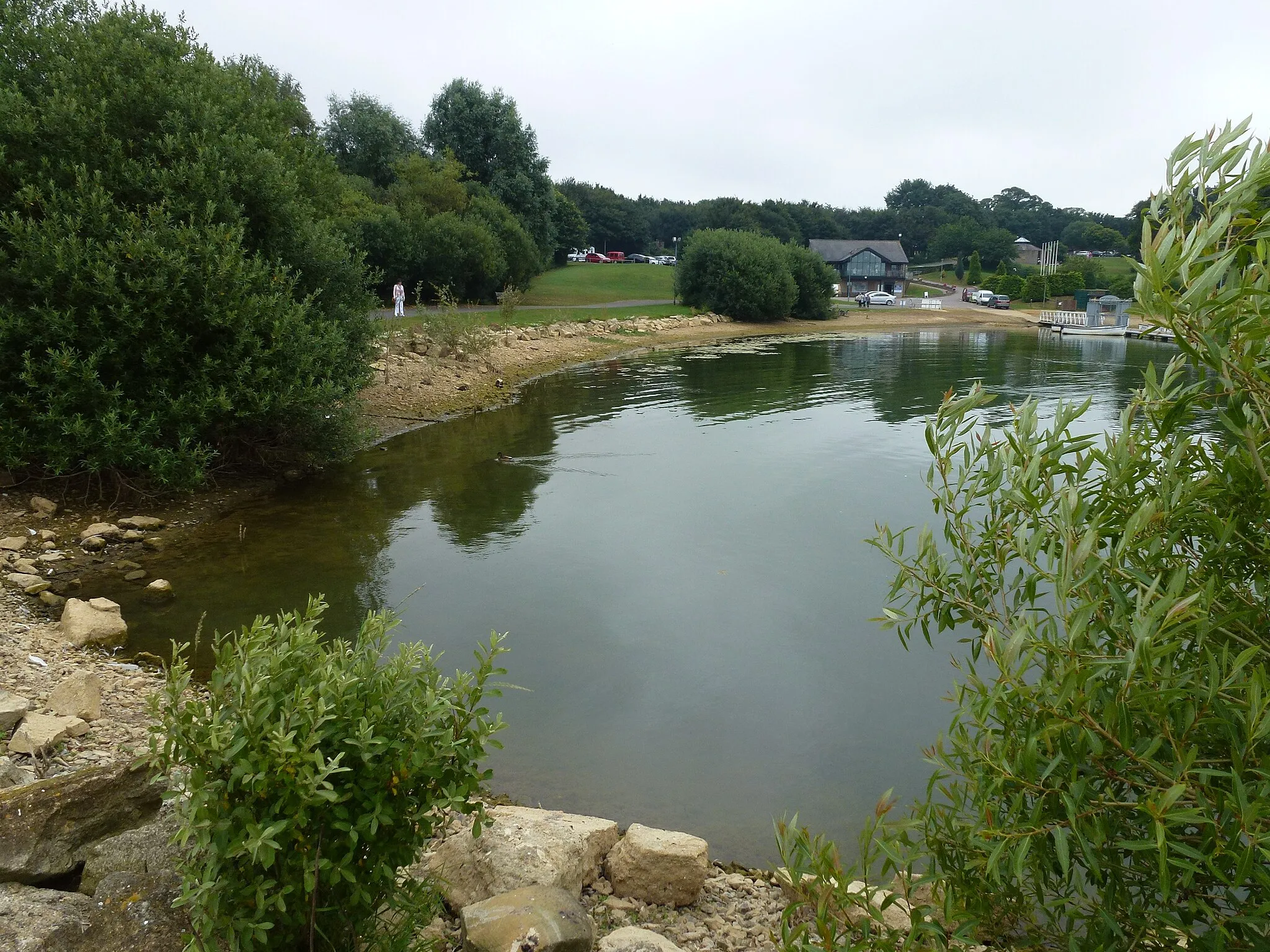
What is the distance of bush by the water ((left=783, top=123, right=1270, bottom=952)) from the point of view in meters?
2.73

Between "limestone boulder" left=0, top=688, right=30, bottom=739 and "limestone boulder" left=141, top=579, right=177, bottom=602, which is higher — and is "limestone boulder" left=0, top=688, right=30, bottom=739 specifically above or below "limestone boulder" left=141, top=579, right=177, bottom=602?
above

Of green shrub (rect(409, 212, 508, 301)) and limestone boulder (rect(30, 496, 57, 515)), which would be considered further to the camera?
green shrub (rect(409, 212, 508, 301))

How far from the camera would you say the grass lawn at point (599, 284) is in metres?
64.2

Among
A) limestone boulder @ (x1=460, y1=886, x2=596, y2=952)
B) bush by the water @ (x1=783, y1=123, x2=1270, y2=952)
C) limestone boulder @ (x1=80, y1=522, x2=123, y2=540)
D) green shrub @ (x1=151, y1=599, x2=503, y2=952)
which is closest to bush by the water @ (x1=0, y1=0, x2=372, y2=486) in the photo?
limestone boulder @ (x1=80, y1=522, x2=123, y2=540)

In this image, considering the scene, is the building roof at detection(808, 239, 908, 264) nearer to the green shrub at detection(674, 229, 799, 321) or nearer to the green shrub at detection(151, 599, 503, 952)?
the green shrub at detection(674, 229, 799, 321)

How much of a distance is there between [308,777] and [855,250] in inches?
4888

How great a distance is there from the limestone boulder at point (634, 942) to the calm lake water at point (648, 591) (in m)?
1.96

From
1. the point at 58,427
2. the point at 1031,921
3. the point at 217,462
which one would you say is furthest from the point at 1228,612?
the point at 217,462

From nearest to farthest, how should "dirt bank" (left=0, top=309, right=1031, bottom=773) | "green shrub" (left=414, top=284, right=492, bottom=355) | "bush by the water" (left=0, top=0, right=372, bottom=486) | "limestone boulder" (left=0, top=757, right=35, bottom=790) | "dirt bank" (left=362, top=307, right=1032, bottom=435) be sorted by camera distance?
"limestone boulder" (left=0, top=757, right=35, bottom=790), "dirt bank" (left=0, top=309, right=1031, bottom=773), "bush by the water" (left=0, top=0, right=372, bottom=486), "dirt bank" (left=362, top=307, right=1032, bottom=435), "green shrub" (left=414, top=284, right=492, bottom=355)

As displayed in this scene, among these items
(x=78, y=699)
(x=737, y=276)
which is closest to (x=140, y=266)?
(x=78, y=699)

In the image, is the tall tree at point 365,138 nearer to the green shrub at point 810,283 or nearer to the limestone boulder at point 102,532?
the green shrub at point 810,283

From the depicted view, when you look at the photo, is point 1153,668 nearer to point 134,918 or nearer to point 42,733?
point 134,918

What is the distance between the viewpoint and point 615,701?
901 centimetres

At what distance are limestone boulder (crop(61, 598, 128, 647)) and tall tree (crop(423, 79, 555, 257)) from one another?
191 ft
